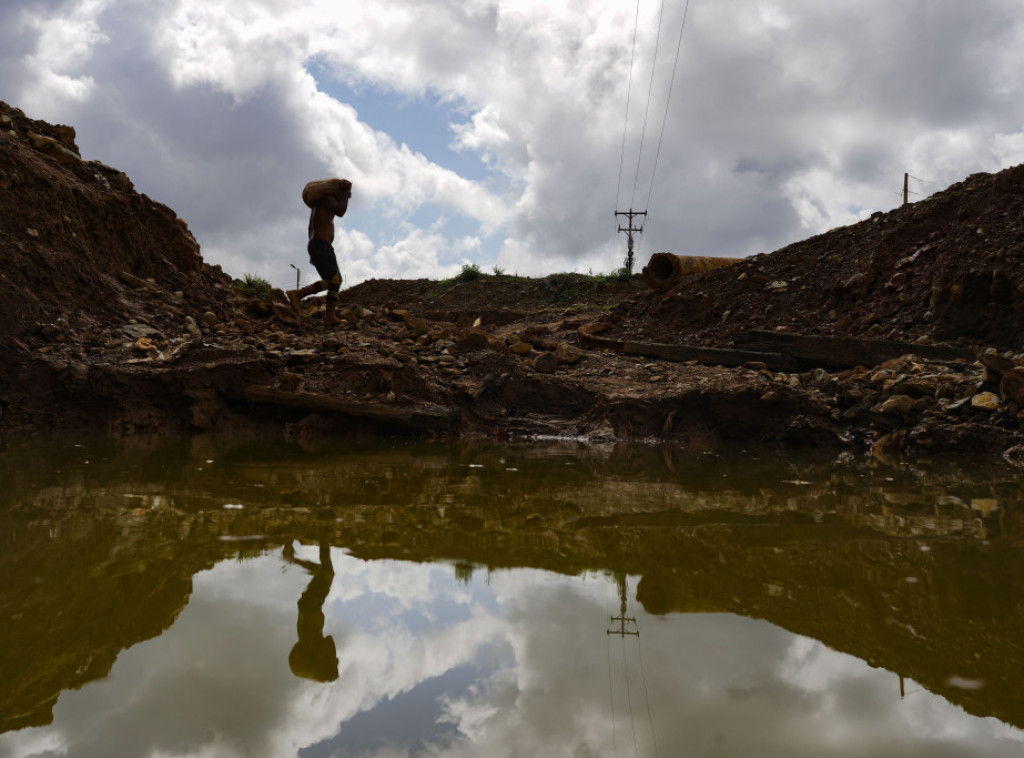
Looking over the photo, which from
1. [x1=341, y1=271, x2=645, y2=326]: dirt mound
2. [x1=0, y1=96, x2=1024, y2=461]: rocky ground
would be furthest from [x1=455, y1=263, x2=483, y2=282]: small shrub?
[x1=0, y1=96, x2=1024, y2=461]: rocky ground

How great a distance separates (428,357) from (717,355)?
13.6 feet

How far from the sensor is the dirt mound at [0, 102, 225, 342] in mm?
8562

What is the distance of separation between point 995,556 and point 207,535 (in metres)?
2.91

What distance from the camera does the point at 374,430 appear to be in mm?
7875

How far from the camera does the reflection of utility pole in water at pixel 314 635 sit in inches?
59.6

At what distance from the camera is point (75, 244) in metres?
9.43

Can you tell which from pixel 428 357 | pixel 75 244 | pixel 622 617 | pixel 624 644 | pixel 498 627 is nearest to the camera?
pixel 624 644

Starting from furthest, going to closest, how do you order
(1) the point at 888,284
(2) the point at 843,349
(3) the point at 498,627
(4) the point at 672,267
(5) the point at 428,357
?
(4) the point at 672,267 < (1) the point at 888,284 < (2) the point at 843,349 < (5) the point at 428,357 < (3) the point at 498,627

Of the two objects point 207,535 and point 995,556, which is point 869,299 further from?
point 207,535

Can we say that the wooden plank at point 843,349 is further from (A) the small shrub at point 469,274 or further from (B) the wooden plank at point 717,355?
(A) the small shrub at point 469,274

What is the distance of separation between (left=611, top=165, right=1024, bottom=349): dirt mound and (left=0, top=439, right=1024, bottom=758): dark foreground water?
310 inches

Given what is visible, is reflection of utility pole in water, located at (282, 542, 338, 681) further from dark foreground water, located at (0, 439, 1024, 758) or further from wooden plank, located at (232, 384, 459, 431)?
wooden plank, located at (232, 384, 459, 431)

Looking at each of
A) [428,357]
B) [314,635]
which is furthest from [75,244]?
[314,635]

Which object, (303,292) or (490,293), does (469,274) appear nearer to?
(490,293)
